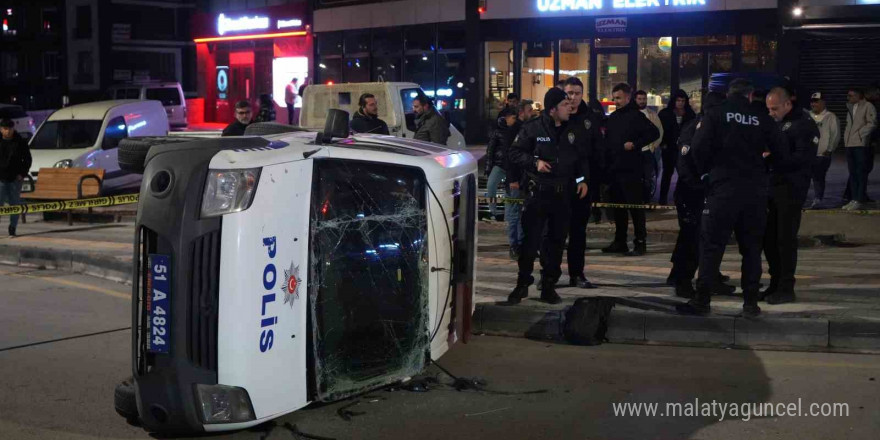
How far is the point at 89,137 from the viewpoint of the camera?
68.4 ft

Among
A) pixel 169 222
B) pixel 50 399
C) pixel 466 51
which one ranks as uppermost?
pixel 466 51

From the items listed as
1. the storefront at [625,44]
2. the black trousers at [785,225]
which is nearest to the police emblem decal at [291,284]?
the black trousers at [785,225]

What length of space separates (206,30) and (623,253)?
3448 cm

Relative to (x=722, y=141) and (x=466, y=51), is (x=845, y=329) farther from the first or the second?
(x=466, y=51)

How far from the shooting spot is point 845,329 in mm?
7641

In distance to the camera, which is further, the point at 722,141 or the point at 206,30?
the point at 206,30

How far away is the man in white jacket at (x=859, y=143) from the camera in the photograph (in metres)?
14.5

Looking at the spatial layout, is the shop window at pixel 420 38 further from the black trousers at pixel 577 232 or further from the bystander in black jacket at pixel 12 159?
the black trousers at pixel 577 232

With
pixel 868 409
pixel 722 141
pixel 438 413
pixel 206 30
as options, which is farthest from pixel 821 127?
pixel 206 30

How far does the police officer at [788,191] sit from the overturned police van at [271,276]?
374cm

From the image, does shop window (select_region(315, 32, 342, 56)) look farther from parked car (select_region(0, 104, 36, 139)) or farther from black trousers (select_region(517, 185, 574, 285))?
black trousers (select_region(517, 185, 574, 285))

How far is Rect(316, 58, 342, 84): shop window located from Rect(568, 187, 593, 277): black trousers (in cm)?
2620

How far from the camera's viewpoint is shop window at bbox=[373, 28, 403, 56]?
107ft

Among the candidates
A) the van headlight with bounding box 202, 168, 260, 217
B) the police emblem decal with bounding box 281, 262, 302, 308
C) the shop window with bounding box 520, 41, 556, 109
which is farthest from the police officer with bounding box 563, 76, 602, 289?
the shop window with bounding box 520, 41, 556, 109
